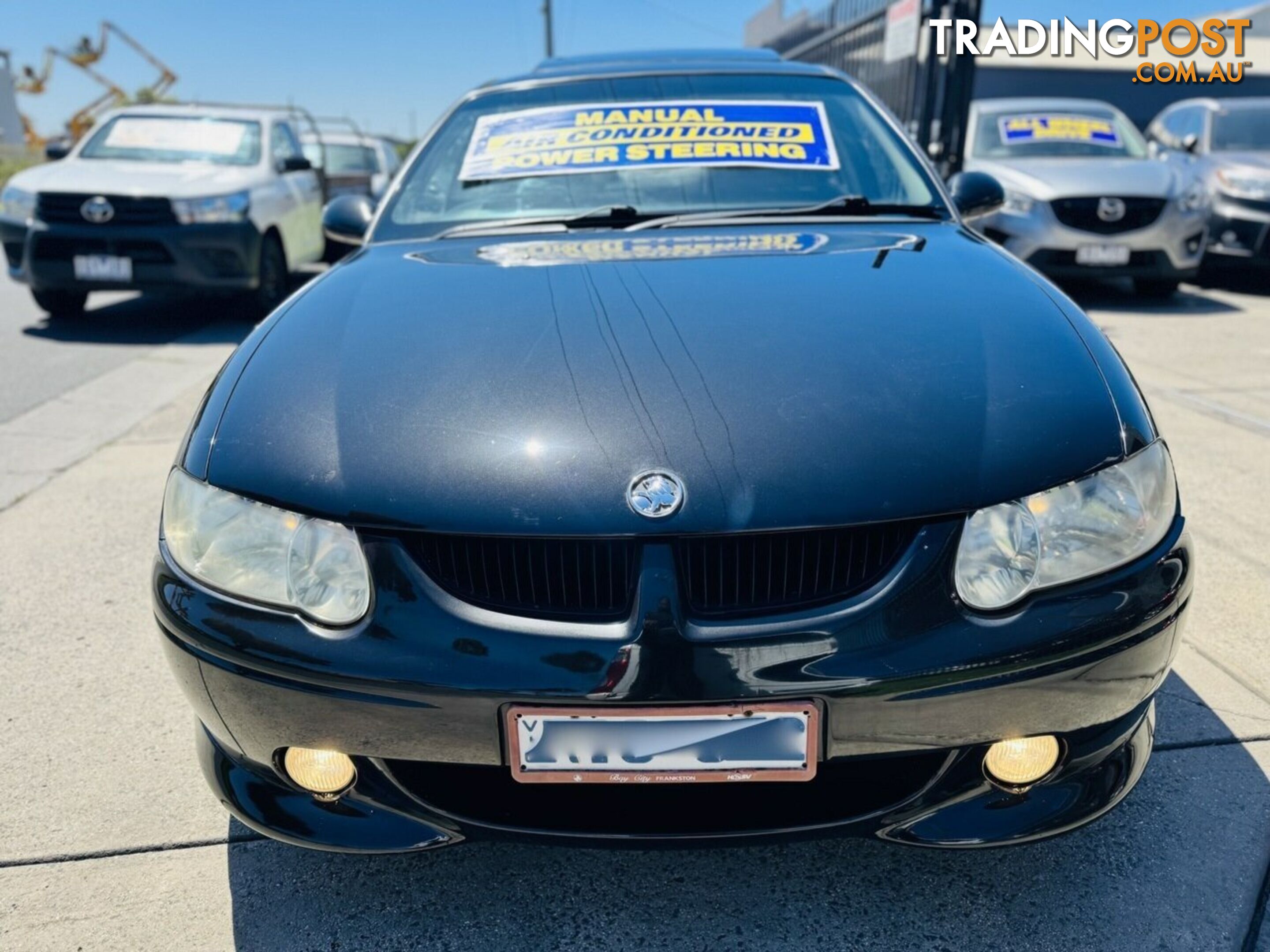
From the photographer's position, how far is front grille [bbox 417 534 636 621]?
138cm

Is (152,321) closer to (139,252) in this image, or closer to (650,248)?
(139,252)

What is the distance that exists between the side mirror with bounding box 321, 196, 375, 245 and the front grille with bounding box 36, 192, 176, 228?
14.3 ft

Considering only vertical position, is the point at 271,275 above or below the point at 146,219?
below

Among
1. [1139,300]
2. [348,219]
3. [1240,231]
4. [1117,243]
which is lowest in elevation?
[1139,300]

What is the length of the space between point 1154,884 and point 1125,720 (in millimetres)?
367

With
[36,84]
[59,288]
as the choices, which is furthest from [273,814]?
[36,84]

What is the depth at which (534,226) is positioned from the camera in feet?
8.11

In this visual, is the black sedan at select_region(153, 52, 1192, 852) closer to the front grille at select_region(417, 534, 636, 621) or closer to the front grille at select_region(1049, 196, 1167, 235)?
the front grille at select_region(417, 534, 636, 621)

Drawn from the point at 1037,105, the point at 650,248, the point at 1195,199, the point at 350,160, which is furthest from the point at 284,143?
the point at 650,248

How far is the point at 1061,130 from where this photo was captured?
25.8 ft

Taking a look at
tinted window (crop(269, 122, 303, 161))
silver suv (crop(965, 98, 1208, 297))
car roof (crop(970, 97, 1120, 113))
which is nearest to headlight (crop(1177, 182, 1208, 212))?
silver suv (crop(965, 98, 1208, 297))

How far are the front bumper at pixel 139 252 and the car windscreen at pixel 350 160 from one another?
5.62m

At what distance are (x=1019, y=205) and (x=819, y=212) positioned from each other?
527 cm

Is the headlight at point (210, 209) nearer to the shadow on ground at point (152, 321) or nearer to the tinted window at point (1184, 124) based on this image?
the shadow on ground at point (152, 321)
